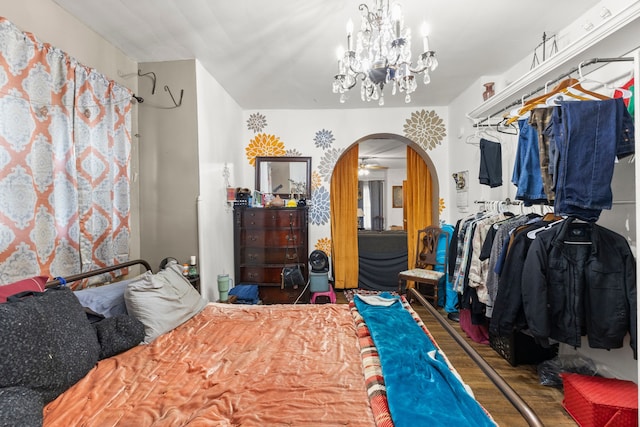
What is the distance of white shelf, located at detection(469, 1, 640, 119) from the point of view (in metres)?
1.41

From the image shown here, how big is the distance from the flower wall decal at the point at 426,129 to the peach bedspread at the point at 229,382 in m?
3.19

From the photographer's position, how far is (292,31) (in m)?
2.31

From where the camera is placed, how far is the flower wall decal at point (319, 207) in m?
4.25

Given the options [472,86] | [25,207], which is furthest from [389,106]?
[25,207]

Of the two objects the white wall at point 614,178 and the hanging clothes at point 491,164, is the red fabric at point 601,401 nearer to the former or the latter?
the white wall at point 614,178

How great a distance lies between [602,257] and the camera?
167 centimetres

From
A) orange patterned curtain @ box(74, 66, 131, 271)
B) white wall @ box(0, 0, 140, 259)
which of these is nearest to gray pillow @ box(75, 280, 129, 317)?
orange patterned curtain @ box(74, 66, 131, 271)

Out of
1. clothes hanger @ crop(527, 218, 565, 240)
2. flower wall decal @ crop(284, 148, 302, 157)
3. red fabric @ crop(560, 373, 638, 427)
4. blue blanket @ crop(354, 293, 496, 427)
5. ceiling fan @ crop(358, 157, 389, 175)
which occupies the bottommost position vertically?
red fabric @ crop(560, 373, 638, 427)

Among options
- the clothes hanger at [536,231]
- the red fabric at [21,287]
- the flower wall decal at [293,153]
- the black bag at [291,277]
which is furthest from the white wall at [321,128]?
the red fabric at [21,287]

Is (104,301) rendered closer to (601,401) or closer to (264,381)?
(264,381)

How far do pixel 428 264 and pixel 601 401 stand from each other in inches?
93.2

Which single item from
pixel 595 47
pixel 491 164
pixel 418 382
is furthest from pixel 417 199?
pixel 418 382

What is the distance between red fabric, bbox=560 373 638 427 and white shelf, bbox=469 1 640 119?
1911mm

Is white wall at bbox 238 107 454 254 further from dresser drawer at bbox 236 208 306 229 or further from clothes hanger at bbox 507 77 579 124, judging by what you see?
clothes hanger at bbox 507 77 579 124
